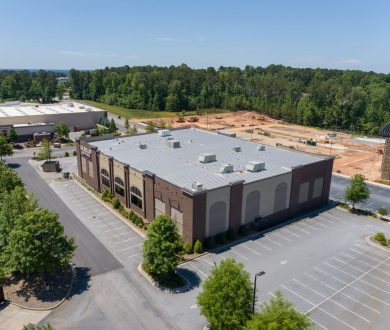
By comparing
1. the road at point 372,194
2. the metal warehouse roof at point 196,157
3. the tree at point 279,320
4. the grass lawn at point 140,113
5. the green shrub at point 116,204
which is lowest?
the road at point 372,194

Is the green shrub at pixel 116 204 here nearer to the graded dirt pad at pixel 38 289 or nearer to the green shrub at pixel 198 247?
the graded dirt pad at pixel 38 289

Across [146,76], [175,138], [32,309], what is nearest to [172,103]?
[146,76]

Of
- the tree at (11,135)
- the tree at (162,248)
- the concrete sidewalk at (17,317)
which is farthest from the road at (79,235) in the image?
the tree at (11,135)

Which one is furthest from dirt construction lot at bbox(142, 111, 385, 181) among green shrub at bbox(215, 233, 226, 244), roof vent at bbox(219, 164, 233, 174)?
green shrub at bbox(215, 233, 226, 244)

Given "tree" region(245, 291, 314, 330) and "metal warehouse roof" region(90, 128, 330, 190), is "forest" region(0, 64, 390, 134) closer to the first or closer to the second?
"metal warehouse roof" region(90, 128, 330, 190)

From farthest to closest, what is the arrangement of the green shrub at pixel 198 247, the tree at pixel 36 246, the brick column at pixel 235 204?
the brick column at pixel 235 204
the green shrub at pixel 198 247
the tree at pixel 36 246

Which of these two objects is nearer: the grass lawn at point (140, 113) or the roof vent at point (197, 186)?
the roof vent at point (197, 186)

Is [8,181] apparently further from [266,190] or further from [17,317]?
[266,190]

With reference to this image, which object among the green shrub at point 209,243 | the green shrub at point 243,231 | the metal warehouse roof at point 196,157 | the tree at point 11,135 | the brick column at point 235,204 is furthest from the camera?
the tree at point 11,135
